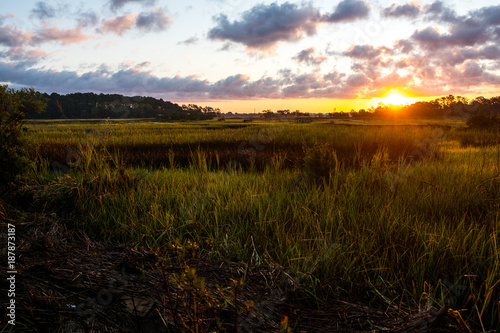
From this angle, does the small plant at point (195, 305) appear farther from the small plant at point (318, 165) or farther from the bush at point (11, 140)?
the bush at point (11, 140)

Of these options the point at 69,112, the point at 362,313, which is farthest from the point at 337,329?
the point at 69,112

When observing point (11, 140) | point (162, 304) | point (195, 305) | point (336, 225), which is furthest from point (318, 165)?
point (11, 140)

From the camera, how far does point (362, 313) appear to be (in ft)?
6.01

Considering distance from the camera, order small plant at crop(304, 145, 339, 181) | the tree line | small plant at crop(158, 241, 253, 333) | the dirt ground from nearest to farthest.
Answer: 1. small plant at crop(158, 241, 253, 333)
2. the dirt ground
3. small plant at crop(304, 145, 339, 181)
4. the tree line

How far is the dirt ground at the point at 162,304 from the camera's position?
1585 millimetres

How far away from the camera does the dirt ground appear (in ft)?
5.20

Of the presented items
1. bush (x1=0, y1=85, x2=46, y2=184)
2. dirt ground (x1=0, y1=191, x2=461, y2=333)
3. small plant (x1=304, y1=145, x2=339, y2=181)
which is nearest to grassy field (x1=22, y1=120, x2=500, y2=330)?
small plant (x1=304, y1=145, x2=339, y2=181)

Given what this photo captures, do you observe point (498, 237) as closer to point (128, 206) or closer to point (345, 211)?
point (345, 211)

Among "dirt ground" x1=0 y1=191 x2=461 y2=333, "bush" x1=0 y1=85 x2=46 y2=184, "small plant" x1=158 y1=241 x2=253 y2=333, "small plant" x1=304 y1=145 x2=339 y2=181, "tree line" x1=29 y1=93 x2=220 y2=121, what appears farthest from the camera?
"tree line" x1=29 y1=93 x2=220 y2=121

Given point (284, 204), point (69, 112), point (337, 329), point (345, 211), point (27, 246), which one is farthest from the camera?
point (69, 112)

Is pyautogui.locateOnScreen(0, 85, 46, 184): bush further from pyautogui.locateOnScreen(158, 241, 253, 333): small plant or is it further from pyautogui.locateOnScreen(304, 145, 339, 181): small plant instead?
pyautogui.locateOnScreen(304, 145, 339, 181): small plant

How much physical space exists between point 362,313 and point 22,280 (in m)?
2.28

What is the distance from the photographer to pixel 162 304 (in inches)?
69.7

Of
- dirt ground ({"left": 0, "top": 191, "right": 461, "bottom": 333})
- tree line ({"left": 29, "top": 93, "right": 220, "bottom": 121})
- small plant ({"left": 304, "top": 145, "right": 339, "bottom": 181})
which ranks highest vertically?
tree line ({"left": 29, "top": 93, "right": 220, "bottom": 121})
